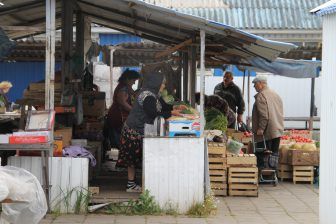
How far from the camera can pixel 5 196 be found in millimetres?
6344

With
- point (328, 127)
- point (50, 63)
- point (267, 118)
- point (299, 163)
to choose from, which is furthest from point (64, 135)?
point (299, 163)

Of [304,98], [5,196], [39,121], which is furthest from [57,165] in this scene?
[304,98]

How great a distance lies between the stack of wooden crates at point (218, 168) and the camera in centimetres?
1107

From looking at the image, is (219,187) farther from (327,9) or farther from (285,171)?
(327,9)

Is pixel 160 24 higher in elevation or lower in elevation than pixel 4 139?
higher

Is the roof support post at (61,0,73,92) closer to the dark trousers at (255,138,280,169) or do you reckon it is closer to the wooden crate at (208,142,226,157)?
the wooden crate at (208,142,226,157)

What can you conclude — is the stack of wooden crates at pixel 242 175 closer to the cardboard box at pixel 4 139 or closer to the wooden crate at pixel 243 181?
the wooden crate at pixel 243 181

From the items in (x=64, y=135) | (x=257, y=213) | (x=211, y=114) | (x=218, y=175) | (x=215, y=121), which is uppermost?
(x=211, y=114)

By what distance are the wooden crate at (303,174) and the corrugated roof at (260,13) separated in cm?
639

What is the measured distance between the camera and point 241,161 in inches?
439

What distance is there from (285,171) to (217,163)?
264cm

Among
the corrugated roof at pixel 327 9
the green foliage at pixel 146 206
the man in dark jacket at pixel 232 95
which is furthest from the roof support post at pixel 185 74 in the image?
the corrugated roof at pixel 327 9

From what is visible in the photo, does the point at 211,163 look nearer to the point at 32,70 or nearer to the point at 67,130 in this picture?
the point at 67,130

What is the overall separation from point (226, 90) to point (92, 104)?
11.4 feet
